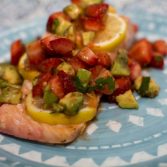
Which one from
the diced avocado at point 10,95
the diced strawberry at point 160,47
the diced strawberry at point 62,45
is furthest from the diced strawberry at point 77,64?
the diced strawberry at point 160,47

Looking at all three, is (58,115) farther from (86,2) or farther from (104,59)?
(86,2)

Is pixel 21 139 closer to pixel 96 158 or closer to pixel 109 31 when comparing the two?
pixel 96 158

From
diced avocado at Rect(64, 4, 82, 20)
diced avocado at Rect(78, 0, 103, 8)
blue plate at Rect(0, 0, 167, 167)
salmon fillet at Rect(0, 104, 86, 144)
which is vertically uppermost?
diced avocado at Rect(78, 0, 103, 8)

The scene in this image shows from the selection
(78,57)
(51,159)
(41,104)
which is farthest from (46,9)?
(51,159)

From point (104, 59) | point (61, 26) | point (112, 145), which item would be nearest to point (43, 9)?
point (61, 26)

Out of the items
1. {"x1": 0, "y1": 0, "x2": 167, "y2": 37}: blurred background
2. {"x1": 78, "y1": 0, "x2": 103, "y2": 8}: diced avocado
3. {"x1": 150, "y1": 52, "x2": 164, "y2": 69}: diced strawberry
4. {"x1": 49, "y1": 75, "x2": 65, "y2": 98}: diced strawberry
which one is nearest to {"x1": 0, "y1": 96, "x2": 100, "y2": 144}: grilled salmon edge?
{"x1": 49, "y1": 75, "x2": 65, "y2": 98}: diced strawberry

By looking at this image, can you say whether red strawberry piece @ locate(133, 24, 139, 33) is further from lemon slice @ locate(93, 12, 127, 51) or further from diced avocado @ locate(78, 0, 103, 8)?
diced avocado @ locate(78, 0, 103, 8)

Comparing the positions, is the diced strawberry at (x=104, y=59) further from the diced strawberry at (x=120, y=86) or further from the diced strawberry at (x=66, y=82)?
the diced strawberry at (x=66, y=82)
